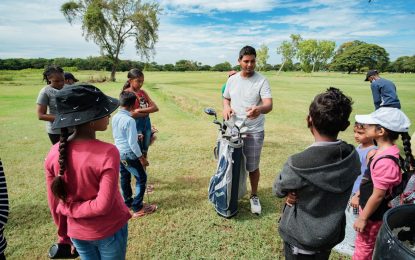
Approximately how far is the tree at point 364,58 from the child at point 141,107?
A: 94088mm

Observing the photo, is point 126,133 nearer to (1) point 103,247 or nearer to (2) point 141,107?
(2) point 141,107

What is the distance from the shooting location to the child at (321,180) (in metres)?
1.74

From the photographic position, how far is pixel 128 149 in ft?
11.6

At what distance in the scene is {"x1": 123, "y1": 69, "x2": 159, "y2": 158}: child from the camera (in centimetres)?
418

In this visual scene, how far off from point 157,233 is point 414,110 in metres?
15.2

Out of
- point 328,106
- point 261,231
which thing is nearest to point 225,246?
point 261,231

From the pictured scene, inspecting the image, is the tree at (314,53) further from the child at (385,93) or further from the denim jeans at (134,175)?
the denim jeans at (134,175)

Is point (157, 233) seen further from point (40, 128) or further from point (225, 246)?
point (40, 128)

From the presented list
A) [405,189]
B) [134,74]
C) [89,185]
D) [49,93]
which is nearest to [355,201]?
[405,189]

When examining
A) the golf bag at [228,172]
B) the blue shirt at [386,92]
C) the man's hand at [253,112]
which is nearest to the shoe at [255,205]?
the golf bag at [228,172]

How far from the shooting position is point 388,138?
2.30 meters

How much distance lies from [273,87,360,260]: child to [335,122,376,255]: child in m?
1.00

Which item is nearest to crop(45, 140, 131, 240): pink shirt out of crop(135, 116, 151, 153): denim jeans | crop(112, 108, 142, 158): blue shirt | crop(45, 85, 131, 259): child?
crop(45, 85, 131, 259): child

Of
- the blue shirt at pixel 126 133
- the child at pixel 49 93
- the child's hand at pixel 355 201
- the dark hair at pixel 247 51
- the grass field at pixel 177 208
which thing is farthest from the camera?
the child at pixel 49 93
